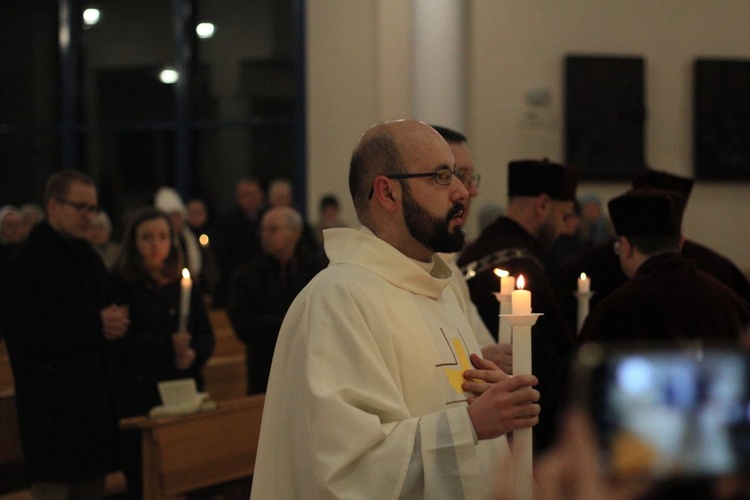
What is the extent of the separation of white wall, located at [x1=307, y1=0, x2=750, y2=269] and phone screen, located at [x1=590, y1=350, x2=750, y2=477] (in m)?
11.2

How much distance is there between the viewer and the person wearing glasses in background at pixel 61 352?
474 centimetres

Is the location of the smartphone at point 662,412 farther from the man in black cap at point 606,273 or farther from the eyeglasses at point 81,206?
the man in black cap at point 606,273

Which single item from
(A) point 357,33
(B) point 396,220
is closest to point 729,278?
(B) point 396,220

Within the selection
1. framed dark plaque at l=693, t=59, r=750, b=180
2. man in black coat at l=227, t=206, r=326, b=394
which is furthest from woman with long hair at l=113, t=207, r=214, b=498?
framed dark plaque at l=693, t=59, r=750, b=180

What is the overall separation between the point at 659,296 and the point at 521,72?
885cm

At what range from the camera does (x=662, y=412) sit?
84 centimetres

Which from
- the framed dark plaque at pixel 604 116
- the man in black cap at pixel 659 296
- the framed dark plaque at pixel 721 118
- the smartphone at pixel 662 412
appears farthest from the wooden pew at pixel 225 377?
the framed dark plaque at pixel 721 118

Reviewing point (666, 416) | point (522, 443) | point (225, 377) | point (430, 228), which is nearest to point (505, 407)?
point (522, 443)

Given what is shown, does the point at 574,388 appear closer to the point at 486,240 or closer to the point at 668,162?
the point at 486,240

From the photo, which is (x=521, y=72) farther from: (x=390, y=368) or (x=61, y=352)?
(x=390, y=368)

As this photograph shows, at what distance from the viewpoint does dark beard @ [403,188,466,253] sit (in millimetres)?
2836

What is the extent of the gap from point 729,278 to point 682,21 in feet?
25.9

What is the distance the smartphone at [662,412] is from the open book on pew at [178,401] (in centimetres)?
427

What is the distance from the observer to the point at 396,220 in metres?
2.88
